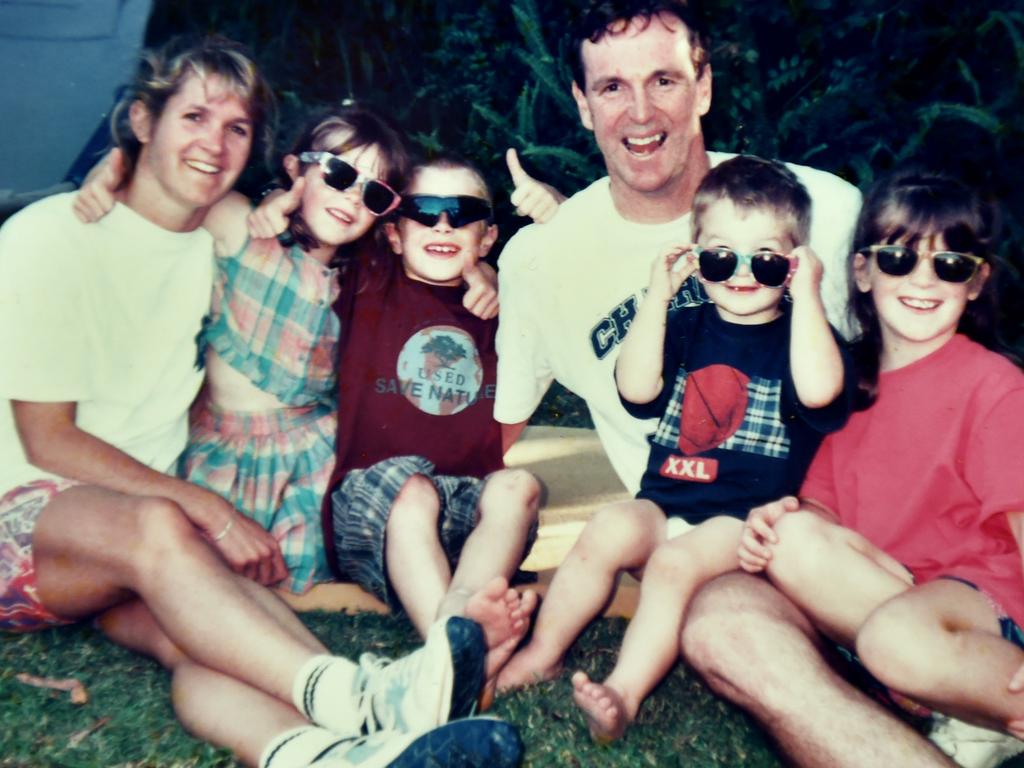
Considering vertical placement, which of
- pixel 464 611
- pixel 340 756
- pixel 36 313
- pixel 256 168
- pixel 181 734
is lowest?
pixel 181 734

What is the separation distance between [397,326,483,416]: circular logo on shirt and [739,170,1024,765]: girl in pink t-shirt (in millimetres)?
920

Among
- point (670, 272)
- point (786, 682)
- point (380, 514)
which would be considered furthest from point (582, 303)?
point (786, 682)

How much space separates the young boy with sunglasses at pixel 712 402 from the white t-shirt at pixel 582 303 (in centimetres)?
21

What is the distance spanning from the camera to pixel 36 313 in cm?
274

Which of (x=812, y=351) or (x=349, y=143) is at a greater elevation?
(x=349, y=143)

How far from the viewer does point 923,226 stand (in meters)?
2.50

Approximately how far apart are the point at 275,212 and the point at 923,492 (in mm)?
1706

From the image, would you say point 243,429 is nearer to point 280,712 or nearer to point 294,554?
point 294,554

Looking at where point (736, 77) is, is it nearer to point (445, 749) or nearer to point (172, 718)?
point (445, 749)

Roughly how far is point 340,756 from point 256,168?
5.45ft

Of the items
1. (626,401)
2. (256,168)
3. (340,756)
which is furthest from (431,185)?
(340,756)

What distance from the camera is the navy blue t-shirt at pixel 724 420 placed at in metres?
2.66

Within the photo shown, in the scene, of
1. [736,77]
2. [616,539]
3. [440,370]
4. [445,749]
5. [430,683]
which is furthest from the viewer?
[736,77]

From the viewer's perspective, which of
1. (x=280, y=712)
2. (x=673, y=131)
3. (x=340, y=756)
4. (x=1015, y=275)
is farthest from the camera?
(x=1015, y=275)
